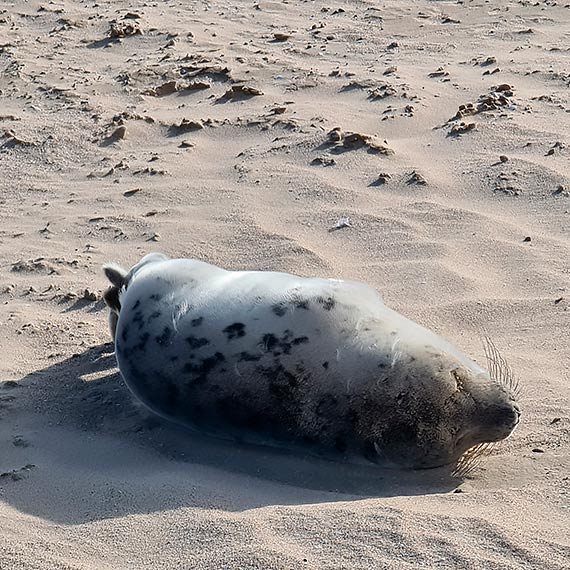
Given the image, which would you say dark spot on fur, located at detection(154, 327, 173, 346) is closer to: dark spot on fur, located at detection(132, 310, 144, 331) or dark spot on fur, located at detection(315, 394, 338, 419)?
dark spot on fur, located at detection(132, 310, 144, 331)

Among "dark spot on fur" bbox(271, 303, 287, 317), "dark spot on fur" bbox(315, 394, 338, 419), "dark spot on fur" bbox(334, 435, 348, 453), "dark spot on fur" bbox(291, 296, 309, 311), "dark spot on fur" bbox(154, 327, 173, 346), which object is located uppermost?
"dark spot on fur" bbox(291, 296, 309, 311)

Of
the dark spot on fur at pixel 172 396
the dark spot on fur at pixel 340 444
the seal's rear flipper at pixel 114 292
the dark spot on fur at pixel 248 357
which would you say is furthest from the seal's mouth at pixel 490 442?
the seal's rear flipper at pixel 114 292

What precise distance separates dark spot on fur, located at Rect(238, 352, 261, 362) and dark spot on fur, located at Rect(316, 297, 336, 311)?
1.06 ft

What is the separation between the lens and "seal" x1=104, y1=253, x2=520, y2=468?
384 centimetres

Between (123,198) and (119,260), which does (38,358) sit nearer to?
(119,260)

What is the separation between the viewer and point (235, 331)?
4.14 meters

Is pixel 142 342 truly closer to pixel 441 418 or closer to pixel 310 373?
pixel 310 373

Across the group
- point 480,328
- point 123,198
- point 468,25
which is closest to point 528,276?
point 480,328

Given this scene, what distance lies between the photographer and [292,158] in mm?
6781

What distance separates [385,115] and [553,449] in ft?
12.1

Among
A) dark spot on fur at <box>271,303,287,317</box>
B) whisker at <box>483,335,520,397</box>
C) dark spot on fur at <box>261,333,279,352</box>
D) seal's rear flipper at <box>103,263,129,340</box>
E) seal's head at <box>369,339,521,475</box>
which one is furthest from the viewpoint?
seal's rear flipper at <box>103,263,129,340</box>

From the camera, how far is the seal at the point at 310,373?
384 cm

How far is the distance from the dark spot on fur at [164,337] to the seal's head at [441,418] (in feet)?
2.70

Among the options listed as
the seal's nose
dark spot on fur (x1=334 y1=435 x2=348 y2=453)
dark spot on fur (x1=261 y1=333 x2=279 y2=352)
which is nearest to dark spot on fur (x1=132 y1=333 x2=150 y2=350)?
dark spot on fur (x1=261 y1=333 x2=279 y2=352)
